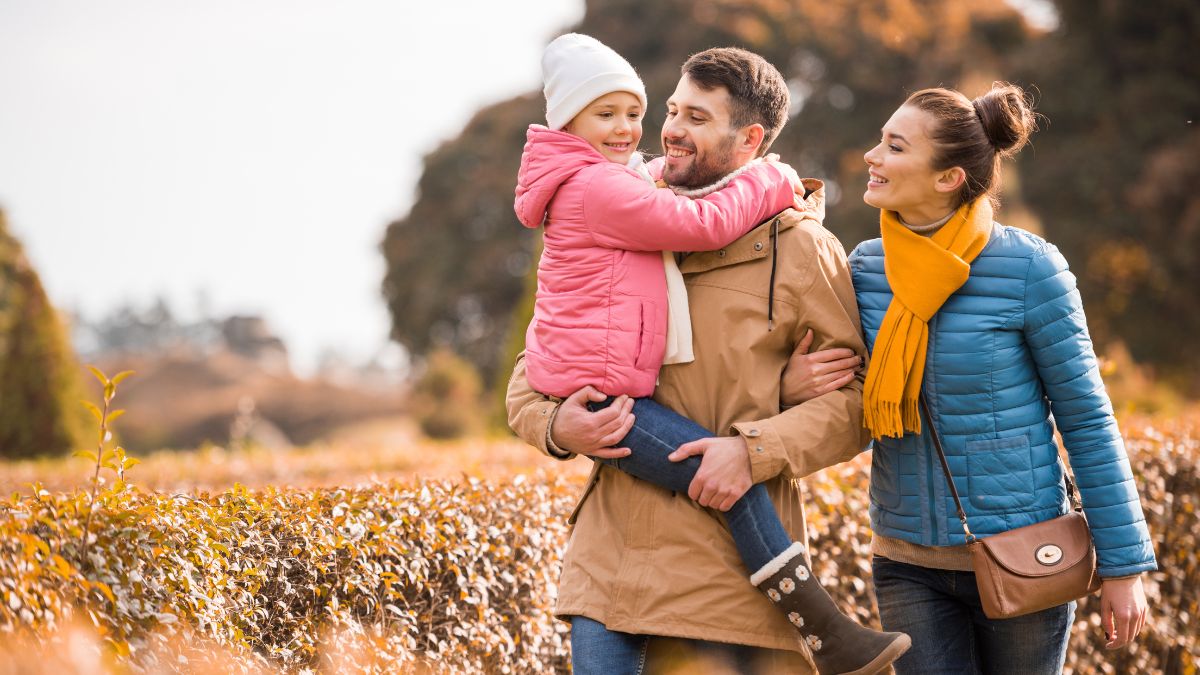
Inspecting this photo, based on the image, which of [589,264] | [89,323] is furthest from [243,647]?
[89,323]

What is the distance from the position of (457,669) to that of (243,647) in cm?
95

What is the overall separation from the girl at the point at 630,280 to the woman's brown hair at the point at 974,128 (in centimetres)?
39

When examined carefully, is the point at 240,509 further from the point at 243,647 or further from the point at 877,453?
the point at 877,453

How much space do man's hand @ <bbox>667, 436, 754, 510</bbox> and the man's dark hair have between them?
31.7 inches

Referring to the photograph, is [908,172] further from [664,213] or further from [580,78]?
[580,78]

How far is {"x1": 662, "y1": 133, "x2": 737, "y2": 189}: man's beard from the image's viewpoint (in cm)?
294

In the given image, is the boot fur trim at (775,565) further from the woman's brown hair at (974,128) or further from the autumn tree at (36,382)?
the autumn tree at (36,382)

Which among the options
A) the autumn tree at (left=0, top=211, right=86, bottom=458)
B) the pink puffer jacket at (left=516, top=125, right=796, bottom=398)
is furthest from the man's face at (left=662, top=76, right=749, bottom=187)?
the autumn tree at (left=0, top=211, right=86, bottom=458)

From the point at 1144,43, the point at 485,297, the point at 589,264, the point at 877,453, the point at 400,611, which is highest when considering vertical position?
Result: the point at 1144,43

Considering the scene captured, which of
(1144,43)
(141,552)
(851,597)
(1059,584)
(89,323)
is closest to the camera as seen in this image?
(141,552)

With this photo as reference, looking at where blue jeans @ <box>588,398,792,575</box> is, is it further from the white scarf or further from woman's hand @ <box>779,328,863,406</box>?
woman's hand @ <box>779,328,863,406</box>

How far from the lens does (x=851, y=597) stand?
15.1 feet

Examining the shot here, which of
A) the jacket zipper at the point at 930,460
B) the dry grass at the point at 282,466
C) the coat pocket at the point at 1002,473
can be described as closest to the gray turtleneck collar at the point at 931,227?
the jacket zipper at the point at 930,460

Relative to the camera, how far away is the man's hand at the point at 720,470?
8.79 feet
